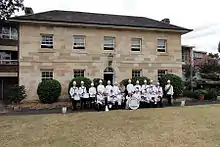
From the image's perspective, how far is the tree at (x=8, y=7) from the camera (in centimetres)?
2905

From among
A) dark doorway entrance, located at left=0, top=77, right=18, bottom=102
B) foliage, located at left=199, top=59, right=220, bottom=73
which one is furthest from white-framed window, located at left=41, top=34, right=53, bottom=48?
foliage, located at left=199, top=59, right=220, bottom=73

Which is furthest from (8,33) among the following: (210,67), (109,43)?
(210,67)

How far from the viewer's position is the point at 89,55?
980 inches

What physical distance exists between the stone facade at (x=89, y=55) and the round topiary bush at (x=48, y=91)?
1.81 meters

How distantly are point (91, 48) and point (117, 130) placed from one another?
14052 mm

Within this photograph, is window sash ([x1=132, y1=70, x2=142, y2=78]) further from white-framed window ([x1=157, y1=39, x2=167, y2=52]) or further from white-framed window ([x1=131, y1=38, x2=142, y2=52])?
white-framed window ([x1=157, y1=39, x2=167, y2=52])

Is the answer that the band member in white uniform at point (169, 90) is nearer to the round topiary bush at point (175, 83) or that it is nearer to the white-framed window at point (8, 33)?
the round topiary bush at point (175, 83)

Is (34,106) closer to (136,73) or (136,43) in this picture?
(136,73)

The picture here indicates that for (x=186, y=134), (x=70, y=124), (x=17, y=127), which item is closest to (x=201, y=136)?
(x=186, y=134)

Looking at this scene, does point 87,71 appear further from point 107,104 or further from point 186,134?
point 186,134

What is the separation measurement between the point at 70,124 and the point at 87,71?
1201 cm

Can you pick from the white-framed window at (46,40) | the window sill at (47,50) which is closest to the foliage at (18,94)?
the window sill at (47,50)

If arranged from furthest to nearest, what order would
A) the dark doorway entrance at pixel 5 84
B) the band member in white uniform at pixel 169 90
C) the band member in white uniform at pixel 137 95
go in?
the dark doorway entrance at pixel 5 84, the band member in white uniform at pixel 169 90, the band member in white uniform at pixel 137 95

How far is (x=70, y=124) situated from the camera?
13.0 metres
